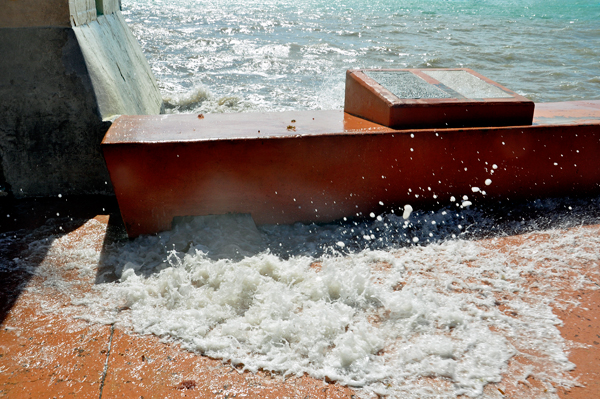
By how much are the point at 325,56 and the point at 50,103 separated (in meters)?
9.22

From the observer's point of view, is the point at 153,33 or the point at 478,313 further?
the point at 153,33

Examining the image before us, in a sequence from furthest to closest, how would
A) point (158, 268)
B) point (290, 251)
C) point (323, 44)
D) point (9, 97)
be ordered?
point (323, 44), point (9, 97), point (290, 251), point (158, 268)

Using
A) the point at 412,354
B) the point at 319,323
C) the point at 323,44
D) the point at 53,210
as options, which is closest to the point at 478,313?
the point at 412,354

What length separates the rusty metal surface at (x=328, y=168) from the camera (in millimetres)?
3285

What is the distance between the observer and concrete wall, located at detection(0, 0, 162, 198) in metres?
3.67

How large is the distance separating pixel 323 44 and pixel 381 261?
38.3 ft

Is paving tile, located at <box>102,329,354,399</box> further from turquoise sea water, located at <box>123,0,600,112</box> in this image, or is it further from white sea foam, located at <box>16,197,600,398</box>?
turquoise sea water, located at <box>123,0,600,112</box>

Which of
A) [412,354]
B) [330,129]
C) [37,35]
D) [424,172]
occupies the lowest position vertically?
[412,354]

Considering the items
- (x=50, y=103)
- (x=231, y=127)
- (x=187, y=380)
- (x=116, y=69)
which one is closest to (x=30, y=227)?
(x=50, y=103)

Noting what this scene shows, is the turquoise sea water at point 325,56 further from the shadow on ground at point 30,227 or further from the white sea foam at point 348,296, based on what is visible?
the white sea foam at point 348,296

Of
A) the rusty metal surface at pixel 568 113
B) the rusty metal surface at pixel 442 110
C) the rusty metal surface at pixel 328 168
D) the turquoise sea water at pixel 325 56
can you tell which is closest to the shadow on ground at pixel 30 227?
the rusty metal surface at pixel 328 168

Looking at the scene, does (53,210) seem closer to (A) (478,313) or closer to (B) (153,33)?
(A) (478,313)

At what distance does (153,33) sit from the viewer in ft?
50.0

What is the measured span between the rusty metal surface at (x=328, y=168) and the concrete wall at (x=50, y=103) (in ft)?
1.74
